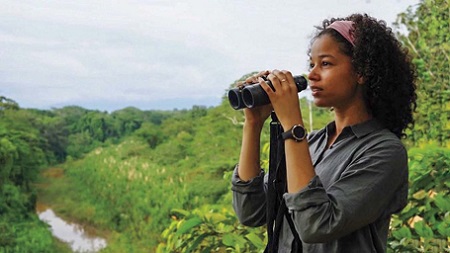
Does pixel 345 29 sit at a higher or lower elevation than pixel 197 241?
higher

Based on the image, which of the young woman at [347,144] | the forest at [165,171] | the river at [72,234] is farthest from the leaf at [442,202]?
the river at [72,234]

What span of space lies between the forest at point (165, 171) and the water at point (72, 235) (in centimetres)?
13

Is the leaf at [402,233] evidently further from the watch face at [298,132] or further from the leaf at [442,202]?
the watch face at [298,132]

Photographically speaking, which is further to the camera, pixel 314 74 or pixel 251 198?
pixel 251 198

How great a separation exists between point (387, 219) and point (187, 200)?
390cm

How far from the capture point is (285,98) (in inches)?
23.8

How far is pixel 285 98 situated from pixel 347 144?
0.09 metres

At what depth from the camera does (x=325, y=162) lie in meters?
0.65

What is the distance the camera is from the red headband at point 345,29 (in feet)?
2.07

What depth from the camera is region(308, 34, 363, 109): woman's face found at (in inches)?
24.7

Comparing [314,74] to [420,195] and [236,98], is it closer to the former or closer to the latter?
[236,98]

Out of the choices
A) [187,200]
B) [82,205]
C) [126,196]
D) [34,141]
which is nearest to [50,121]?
[82,205]

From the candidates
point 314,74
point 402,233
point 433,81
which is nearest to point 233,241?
point 402,233

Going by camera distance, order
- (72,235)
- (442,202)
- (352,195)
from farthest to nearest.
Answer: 1. (72,235)
2. (442,202)
3. (352,195)
